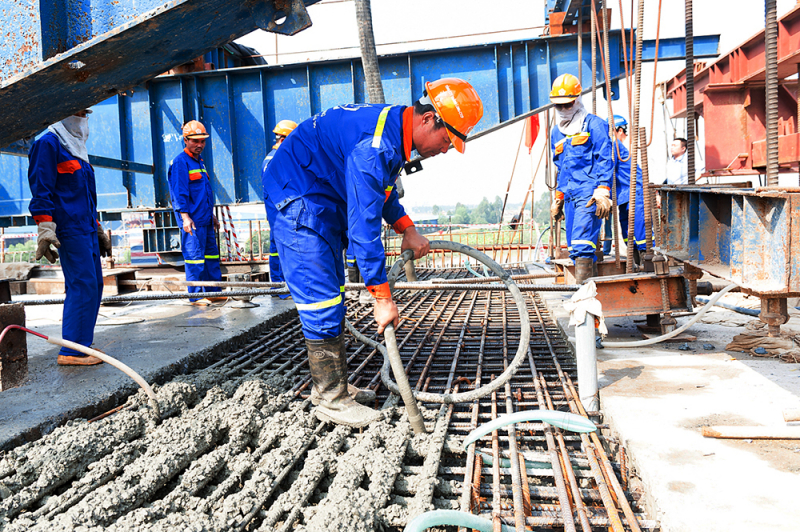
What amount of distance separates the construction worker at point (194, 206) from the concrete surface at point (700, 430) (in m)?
3.87

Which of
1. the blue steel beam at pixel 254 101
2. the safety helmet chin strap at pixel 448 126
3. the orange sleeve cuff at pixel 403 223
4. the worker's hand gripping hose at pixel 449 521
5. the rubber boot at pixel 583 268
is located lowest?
the worker's hand gripping hose at pixel 449 521

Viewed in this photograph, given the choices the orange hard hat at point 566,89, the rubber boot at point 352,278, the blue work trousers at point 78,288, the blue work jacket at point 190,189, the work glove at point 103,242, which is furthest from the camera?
the rubber boot at point 352,278

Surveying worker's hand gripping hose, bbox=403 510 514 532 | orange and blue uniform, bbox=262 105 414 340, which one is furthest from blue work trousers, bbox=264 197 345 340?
worker's hand gripping hose, bbox=403 510 514 532

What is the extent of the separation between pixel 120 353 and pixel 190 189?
255cm

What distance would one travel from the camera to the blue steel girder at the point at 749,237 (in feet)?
7.26

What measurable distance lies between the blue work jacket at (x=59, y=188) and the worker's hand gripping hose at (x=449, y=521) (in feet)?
10.0

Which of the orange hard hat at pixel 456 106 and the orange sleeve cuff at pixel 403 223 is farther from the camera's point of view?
the orange sleeve cuff at pixel 403 223

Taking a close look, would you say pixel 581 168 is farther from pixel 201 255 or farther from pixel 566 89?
pixel 201 255

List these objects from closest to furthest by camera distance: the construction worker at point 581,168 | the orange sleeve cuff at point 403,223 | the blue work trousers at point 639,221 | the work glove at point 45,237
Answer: the orange sleeve cuff at point 403,223 < the work glove at point 45,237 < the construction worker at point 581,168 < the blue work trousers at point 639,221

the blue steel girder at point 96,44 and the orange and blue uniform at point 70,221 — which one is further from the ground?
the blue steel girder at point 96,44

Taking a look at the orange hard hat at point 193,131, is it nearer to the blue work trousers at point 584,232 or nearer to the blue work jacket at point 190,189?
the blue work jacket at point 190,189

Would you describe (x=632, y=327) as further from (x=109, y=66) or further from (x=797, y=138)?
(x=109, y=66)

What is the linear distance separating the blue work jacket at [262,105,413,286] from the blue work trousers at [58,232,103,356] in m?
1.61

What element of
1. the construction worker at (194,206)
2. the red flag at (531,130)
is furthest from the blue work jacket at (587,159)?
the red flag at (531,130)
